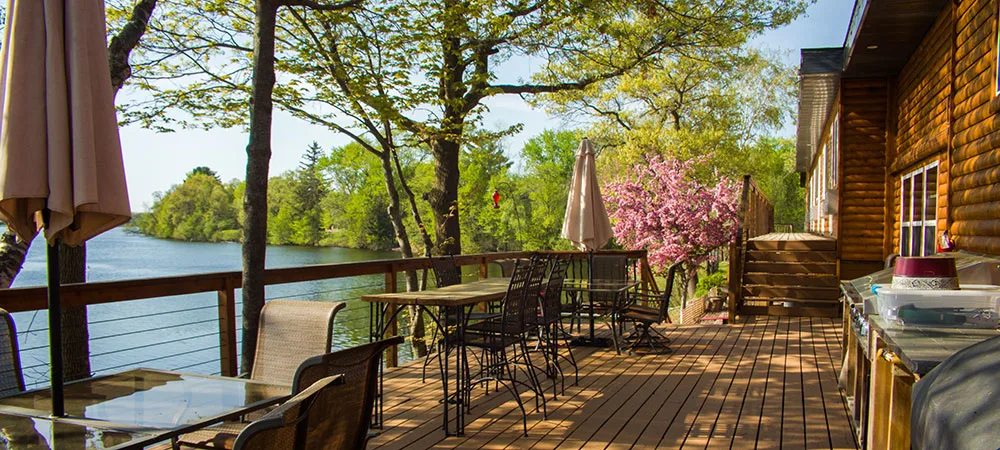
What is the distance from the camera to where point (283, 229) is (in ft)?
107

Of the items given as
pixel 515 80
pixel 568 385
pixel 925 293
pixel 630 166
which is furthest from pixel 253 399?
pixel 630 166

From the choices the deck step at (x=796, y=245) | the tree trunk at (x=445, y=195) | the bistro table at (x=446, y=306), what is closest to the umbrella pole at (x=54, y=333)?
the bistro table at (x=446, y=306)

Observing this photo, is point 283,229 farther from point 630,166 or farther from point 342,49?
point 342,49

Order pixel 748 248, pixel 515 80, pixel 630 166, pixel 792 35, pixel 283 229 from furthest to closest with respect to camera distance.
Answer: pixel 283 229
pixel 792 35
pixel 630 166
pixel 515 80
pixel 748 248

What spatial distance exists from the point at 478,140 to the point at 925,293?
8218mm

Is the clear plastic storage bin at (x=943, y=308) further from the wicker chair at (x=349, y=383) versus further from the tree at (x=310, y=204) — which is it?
the tree at (x=310, y=204)

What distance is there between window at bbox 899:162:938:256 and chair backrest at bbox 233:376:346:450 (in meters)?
5.73

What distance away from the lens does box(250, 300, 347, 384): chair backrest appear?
3.22 metres

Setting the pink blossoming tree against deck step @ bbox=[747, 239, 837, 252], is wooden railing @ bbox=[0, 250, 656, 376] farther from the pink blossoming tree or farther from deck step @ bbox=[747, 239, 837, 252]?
the pink blossoming tree

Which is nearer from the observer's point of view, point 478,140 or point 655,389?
point 655,389

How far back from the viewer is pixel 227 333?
4.32 m

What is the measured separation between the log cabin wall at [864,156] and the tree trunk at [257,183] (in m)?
7.05

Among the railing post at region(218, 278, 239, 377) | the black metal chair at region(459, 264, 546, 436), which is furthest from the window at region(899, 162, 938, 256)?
the railing post at region(218, 278, 239, 377)

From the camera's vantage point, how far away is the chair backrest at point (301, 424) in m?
1.66
